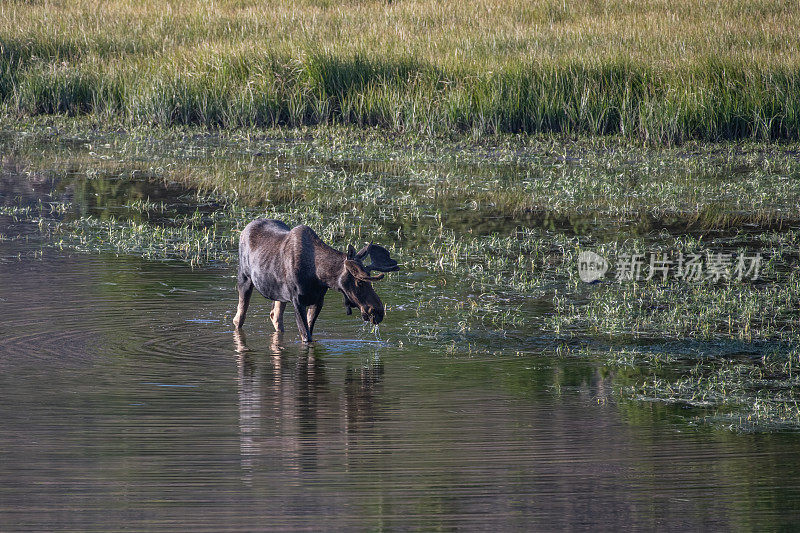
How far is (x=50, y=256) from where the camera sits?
11.9m

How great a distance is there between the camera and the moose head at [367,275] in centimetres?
827

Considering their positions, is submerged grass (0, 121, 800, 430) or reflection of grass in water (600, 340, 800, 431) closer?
reflection of grass in water (600, 340, 800, 431)

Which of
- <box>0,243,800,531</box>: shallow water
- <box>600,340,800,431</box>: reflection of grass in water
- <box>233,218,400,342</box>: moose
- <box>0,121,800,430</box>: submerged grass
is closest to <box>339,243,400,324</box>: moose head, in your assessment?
<box>233,218,400,342</box>: moose

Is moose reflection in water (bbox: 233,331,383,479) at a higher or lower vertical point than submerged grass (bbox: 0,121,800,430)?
lower

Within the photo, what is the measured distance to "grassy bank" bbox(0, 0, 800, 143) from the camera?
19.4 metres

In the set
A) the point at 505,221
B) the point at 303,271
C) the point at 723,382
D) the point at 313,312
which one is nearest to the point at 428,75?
the point at 505,221

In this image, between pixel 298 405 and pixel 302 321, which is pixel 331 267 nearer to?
pixel 302 321

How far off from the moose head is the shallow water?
38cm

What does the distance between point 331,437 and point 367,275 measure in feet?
5.17

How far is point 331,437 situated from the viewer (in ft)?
22.7

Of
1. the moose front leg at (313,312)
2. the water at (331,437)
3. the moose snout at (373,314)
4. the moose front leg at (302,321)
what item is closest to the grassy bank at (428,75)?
the water at (331,437)

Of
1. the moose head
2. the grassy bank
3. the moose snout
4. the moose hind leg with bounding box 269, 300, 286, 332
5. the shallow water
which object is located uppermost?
the grassy bank

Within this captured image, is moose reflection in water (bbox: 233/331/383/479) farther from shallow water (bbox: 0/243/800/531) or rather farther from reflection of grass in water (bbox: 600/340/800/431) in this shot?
reflection of grass in water (bbox: 600/340/800/431)

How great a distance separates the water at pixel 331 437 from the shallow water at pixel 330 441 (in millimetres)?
16
